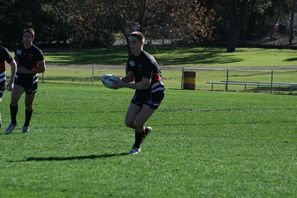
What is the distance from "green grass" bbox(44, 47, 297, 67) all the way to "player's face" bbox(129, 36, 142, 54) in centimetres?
5313

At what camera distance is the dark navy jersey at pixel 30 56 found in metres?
14.5

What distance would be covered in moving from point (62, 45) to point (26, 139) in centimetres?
7883

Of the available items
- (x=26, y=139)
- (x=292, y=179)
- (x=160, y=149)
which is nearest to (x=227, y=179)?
(x=292, y=179)

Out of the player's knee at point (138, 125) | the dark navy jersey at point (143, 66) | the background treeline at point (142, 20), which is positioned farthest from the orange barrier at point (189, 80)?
the dark navy jersey at point (143, 66)

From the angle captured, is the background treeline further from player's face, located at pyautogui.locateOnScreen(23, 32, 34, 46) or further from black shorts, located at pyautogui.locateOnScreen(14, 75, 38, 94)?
player's face, located at pyautogui.locateOnScreen(23, 32, 34, 46)

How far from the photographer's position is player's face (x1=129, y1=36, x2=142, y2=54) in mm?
11414

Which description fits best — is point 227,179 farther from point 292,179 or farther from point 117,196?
point 117,196

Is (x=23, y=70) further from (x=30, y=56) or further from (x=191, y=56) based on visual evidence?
(x=191, y=56)

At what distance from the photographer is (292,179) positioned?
971 cm

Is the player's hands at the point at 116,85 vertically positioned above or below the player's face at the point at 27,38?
below

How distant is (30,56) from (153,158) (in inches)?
173

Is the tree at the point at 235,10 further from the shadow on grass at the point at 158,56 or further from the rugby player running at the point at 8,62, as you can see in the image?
the rugby player running at the point at 8,62

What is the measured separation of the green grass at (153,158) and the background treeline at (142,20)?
2979 centimetres

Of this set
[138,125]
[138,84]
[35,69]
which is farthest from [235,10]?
[138,84]
